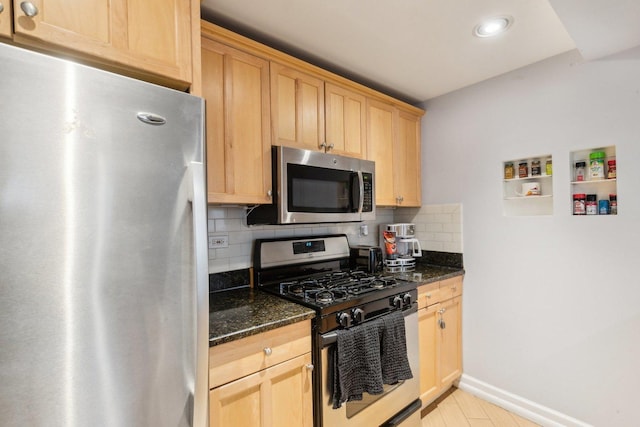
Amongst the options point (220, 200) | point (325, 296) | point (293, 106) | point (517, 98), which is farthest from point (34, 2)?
point (517, 98)

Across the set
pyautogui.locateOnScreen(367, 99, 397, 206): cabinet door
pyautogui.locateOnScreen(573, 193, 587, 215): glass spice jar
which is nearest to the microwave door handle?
pyautogui.locateOnScreen(367, 99, 397, 206): cabinet door

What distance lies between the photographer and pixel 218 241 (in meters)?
1.85

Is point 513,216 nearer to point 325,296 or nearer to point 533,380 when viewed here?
point 533,380

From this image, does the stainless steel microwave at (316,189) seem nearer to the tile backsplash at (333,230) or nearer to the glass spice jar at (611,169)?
the tile backsplash at (333,230)

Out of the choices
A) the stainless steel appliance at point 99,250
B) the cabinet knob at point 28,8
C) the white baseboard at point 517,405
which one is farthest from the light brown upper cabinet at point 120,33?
the white baseboard at point 517,405

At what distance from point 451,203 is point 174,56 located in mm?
2266

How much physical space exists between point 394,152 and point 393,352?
5.04 feet

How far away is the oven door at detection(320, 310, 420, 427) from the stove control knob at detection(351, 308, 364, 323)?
0.20 meters

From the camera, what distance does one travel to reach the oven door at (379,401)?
1.50 metres

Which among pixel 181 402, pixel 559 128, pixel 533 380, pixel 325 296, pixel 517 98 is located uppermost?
pixel 517 98

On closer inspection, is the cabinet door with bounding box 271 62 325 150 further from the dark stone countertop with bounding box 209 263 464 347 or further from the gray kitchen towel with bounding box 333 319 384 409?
the gray kitchen towel with bounding box 333 319 384 409

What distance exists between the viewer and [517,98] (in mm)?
2195

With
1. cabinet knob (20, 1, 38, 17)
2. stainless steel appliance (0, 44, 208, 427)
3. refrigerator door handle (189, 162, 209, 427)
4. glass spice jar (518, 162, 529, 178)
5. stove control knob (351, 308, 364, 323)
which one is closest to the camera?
stainless steel appliance (0, 44, 208, 427)

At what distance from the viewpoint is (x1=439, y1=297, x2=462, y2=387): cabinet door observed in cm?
229
